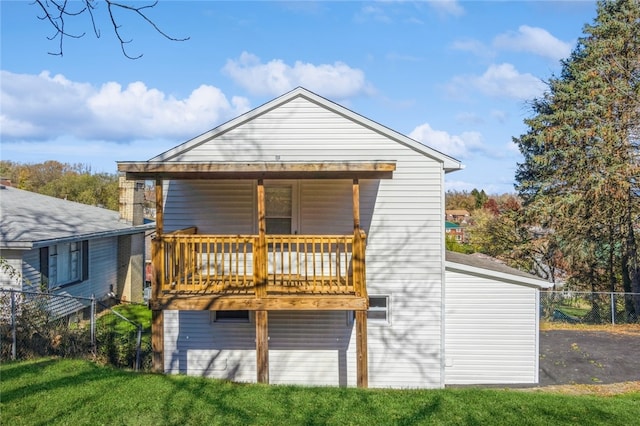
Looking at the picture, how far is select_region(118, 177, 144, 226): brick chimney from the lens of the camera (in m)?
19.9

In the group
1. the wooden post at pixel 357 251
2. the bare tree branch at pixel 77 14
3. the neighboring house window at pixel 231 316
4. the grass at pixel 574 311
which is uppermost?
the bare tree branch at pixel 77 14

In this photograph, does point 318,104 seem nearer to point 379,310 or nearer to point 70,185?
point 379,310

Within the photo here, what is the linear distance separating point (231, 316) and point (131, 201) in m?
12.4

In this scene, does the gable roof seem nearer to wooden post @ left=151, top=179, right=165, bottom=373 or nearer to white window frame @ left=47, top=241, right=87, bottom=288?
wooden post @ left=151, top=179, right=165, bottom=373

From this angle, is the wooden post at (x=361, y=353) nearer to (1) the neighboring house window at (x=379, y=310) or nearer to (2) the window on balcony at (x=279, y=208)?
(1) the neighboring house window at (x=379, y=310)

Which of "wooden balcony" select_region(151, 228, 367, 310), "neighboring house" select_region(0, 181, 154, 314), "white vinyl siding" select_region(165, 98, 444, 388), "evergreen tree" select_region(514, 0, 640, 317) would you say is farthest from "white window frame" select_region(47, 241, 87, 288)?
"evergreen tree" select_region(514, 0, 640, 317)

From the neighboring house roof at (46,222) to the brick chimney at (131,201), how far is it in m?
0.36

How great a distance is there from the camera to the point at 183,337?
1020 cm

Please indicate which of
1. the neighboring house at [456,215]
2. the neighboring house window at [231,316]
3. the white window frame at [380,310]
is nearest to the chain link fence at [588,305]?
the white window frame at [380,310]

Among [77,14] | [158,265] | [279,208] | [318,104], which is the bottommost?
[158,265]

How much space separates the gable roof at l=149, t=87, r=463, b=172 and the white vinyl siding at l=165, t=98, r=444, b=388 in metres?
0.11

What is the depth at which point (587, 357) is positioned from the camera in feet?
40.6

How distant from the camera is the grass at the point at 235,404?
5.73 meters

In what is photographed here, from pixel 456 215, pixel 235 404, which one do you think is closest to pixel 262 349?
pixel 235 404
